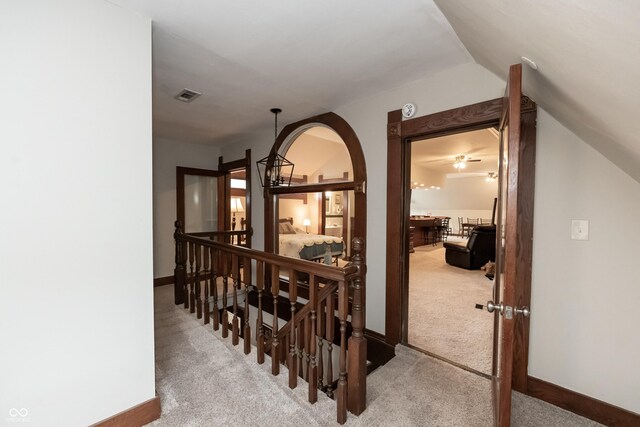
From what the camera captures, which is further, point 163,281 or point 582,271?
point 163,281

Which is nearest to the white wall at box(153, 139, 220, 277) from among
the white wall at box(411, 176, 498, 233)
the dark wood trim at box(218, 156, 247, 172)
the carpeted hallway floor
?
the dark wood trim at box(218, 156, 247, 172)

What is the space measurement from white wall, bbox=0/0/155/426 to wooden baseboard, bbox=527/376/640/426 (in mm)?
2537

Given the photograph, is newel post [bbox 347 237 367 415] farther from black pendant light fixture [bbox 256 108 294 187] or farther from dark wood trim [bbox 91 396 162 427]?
black pendant light fixture [bbox 256 108 294 187]

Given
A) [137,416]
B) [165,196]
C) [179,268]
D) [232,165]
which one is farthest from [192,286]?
[232,165]

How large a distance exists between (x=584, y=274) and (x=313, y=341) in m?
1.81

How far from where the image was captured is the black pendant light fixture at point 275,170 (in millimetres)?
3707

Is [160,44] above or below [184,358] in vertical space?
above

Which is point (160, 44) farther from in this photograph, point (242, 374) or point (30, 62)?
point (242, 374)

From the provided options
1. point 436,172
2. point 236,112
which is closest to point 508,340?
point 236,112

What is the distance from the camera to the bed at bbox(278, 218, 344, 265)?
453cm

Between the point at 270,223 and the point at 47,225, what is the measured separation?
2887 mm

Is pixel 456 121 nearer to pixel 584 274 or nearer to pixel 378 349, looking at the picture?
pixel 584 274

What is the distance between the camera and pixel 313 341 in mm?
1827

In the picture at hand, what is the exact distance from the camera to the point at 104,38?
1.44 metres
